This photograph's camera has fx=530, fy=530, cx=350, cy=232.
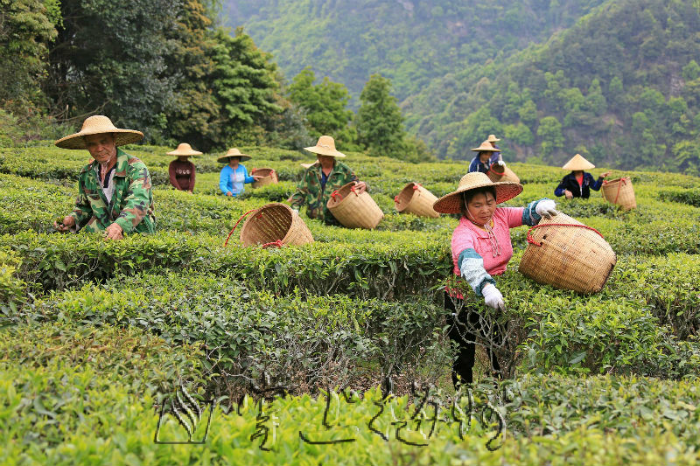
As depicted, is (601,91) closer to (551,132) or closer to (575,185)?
(551,132)

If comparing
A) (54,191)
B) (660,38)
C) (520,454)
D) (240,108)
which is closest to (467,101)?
(660,38)

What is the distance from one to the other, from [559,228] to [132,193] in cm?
367

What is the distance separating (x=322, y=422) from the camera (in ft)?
6.93

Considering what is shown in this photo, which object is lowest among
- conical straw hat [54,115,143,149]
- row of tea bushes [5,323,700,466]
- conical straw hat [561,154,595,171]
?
row of tea bushes [5,323,700,466]

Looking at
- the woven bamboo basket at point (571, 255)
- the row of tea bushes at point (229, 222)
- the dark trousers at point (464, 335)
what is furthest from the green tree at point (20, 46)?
the woven bamboo basket at point (571, 255)

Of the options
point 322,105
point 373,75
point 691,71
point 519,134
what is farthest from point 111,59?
point 691,71

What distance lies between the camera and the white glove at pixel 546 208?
399 centimetres

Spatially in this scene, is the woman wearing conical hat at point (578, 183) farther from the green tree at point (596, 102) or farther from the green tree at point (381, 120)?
the green tree at point (596, 102)

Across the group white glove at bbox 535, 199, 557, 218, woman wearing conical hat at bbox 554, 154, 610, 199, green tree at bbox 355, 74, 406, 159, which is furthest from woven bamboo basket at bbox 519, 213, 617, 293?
green tree at bbox 355, 74, 406, 159

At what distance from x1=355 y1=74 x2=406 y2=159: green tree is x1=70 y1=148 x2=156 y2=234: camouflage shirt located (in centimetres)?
3940

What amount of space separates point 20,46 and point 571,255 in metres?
16.2

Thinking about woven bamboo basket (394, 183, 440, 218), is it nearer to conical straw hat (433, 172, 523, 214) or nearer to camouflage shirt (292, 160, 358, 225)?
camouflage shirt (292, 160, 358, 225)

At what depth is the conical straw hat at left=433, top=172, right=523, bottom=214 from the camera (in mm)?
3924

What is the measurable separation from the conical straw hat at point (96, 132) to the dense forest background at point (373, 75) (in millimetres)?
9990
